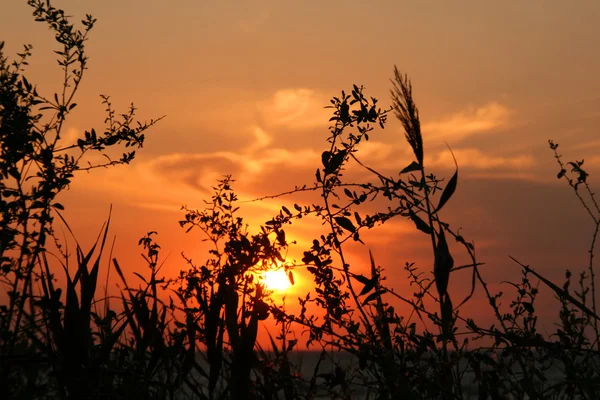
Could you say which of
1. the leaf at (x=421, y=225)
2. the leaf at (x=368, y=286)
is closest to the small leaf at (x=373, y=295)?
the leaf at (x=368, y=286)

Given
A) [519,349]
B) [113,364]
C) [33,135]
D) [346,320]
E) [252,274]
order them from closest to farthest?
[519,349], [113,364], [346,320], [252,274], [33,135]

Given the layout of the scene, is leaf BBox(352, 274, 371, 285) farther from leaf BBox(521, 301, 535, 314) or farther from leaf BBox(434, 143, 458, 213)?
leaf BBox(521, 301, 535, 314)

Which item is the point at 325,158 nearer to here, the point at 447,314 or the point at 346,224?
the point at 346,224

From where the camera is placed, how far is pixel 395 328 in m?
3.95

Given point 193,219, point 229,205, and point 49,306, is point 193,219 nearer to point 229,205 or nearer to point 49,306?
point 229,205

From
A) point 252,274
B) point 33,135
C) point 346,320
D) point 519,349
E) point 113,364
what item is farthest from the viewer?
point 33,135

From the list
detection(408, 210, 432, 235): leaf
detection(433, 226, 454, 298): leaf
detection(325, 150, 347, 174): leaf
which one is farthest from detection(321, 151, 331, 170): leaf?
detection(433, 226, 454, 298): leaf

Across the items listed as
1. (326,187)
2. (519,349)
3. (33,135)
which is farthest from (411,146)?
(33,135)

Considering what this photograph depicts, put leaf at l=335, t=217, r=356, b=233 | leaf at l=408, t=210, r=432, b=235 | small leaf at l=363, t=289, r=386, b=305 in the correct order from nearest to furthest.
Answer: leaf at l=408, t=210, r=432, b=235
small leaf at l=363, t=289, r=386, b=305
leaf at l=335, t=217, r=356, b=233

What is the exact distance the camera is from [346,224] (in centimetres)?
420

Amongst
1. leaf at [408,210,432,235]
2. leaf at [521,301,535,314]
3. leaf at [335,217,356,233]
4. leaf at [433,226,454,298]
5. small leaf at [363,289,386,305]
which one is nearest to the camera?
leaf at [433,226,454,298]

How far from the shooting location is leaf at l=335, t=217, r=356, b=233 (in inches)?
165

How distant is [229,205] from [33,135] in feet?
5.30

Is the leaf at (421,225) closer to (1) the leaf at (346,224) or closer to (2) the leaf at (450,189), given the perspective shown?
(2) the leaf at (450,189)
